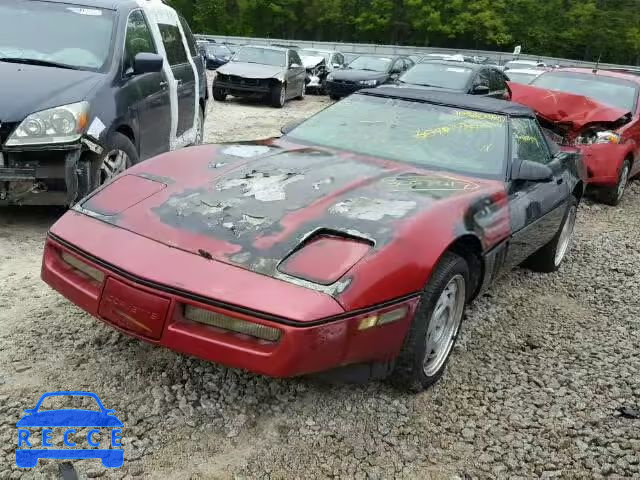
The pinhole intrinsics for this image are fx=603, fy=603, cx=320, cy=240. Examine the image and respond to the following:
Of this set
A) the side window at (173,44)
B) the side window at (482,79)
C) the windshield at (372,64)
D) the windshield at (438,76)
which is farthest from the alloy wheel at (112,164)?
the windshield at (372,64)

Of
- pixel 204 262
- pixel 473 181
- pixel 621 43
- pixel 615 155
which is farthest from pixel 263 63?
pixel 621 43

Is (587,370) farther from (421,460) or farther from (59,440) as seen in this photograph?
(59,440)

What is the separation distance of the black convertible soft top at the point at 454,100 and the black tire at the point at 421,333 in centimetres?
159

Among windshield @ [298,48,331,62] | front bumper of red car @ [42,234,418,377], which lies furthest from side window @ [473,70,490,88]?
windshield @ [298,48,331,62]

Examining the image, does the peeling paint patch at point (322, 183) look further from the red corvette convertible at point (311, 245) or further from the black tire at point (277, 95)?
the black tire at point (277, 95)

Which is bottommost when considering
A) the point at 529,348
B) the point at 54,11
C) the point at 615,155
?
the point at 529,348

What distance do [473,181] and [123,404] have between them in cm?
220

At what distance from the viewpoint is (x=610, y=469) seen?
263cm

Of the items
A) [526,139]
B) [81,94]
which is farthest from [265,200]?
[81,94]

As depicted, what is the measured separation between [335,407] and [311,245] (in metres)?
0.81

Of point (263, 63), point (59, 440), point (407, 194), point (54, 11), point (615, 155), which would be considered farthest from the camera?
point (263, 63)

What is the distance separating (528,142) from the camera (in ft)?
13.7

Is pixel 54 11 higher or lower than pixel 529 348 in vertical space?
higher

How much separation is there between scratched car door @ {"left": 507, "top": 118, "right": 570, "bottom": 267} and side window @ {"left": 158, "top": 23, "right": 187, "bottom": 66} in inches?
146
